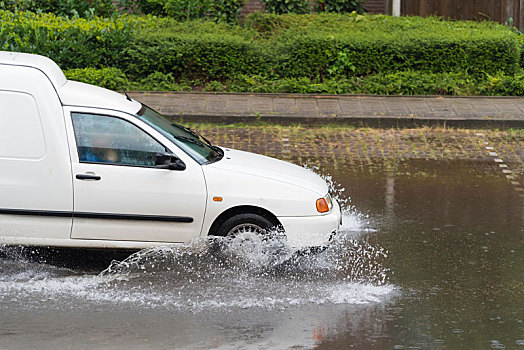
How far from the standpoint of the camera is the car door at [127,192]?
25.6 feet

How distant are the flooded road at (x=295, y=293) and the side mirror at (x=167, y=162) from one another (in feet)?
2.27

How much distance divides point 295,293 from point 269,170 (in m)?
1.36

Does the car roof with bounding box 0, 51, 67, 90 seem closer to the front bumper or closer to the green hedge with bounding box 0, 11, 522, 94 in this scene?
the front bumper

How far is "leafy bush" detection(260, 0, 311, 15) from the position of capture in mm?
19500

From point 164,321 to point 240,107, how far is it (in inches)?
342

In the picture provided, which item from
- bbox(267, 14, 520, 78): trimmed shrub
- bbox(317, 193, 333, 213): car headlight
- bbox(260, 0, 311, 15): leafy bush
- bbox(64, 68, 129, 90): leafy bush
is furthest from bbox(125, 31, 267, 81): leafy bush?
bbox(317, 193, 333, 213): car headlight

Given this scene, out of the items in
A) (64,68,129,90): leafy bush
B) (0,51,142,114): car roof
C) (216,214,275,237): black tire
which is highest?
(0,51,142,114): car roof

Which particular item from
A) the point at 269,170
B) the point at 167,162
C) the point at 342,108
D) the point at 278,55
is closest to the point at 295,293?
the point at 269,170

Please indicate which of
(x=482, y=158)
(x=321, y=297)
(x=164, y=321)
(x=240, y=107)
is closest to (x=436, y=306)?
(x=321, y=297)

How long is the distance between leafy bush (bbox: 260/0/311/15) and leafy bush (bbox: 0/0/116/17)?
3.39 meters

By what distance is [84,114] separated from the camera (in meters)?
8.00

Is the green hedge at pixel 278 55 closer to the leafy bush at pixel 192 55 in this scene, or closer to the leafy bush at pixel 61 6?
the leafy bush at pixel 192 55

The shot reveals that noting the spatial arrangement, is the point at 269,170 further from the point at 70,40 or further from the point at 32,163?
the point at 70,40

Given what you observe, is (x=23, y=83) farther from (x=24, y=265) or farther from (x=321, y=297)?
(x=321, y=297)
